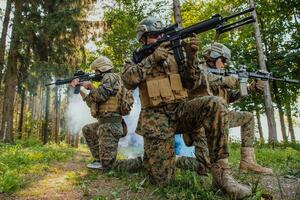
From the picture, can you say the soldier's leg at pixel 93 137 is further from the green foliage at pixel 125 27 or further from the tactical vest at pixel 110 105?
the green foliage at pixel 125 27

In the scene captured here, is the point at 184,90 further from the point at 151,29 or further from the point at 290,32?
the point at 290,32

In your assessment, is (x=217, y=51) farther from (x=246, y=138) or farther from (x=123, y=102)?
(x=123, y=102)

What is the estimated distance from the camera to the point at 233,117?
19.8 ft

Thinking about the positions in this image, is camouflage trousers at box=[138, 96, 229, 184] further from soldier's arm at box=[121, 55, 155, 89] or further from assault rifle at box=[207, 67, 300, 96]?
assault rifle at box=[207, 67, 300, 96]

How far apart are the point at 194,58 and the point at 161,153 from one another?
4.33 feet

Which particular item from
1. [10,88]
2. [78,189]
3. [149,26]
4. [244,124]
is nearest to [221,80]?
[244,124]

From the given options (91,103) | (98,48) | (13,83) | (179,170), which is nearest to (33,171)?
(91,103)

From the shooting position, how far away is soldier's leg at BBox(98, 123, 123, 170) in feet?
20.1

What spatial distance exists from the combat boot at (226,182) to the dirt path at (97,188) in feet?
1.28

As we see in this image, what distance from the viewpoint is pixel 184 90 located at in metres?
4.67

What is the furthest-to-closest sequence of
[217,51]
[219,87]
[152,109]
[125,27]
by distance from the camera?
1. [125,27]
2. [217,51]
3. [219,87]
4. [152,109]

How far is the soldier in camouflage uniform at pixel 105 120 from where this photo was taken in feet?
20.2

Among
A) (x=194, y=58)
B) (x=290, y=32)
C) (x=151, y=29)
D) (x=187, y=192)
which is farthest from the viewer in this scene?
(x=290, y=32)

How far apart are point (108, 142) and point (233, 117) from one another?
227cm
